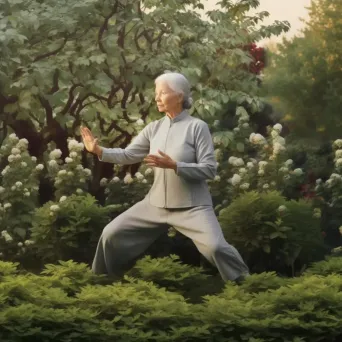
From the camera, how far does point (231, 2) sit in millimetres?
12102

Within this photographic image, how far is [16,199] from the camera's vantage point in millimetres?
10430

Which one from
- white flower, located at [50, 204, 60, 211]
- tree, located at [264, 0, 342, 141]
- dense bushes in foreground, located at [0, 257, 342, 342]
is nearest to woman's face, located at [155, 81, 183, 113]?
dense bushes in foreground, located at [0, 257, 342, 342]

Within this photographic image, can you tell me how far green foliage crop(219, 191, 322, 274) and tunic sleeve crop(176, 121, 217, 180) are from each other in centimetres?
119

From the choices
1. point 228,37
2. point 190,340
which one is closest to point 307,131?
point 228,37

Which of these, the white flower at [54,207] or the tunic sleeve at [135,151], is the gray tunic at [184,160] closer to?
the tunic sleeve at [135,151]

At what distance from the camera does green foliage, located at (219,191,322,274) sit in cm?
888

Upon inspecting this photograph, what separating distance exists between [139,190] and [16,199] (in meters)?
1.26

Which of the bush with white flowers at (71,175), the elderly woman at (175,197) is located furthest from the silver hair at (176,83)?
the bush with white flowers at (71,175)

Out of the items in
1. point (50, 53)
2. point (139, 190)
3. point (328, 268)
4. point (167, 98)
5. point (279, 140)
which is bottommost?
point (328, 268)

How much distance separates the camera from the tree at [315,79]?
24.5 meters

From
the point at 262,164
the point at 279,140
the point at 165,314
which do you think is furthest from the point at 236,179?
the point at 165,314

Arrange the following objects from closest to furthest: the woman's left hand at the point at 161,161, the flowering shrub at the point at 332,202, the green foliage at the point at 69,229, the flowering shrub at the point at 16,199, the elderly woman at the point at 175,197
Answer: the woman's left hand at the point at 161,161 → the elderly woman at the point at 175,197 → the green foliage at the point at 69,229 → the flowering shrub at the point at 16,199 → the flowering shrub at the point at 332,202

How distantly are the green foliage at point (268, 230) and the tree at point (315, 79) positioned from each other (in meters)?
15.3

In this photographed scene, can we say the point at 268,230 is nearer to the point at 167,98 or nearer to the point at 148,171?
the point at 167,98
